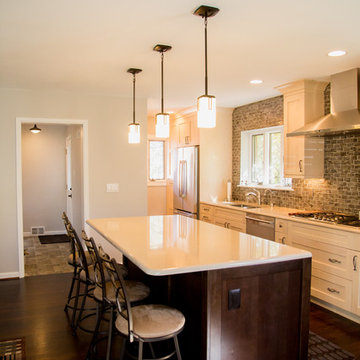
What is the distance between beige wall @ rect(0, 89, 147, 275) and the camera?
185 inches

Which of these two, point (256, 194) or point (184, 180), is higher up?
point (184, 180)

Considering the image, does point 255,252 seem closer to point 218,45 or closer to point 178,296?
point 178,296

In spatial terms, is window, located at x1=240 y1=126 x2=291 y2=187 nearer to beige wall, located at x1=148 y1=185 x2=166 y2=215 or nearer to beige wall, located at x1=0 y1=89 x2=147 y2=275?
beige wall, located at x1=0 y1=89 x2=147 y2=275

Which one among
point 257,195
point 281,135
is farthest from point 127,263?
point 281,135

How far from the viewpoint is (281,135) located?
523cm

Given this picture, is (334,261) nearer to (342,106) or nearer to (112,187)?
(342,106)

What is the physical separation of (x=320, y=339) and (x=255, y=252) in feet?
4.36

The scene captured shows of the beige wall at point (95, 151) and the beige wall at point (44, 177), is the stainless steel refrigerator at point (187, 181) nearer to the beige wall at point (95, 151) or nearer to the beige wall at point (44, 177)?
the beige wall at point (95, 151)

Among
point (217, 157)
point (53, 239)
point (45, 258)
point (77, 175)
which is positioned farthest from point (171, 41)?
point (53, 239)

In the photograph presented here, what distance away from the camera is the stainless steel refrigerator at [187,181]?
6.05 meters

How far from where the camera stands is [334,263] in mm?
3574

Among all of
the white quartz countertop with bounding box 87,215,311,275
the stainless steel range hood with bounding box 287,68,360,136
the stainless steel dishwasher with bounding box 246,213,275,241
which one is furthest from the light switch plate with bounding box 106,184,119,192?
the stainless steel range hood with bounding box 287,68,360,136

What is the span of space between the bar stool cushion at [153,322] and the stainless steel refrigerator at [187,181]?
3.89 m

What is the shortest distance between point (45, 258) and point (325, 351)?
4304 millimetres
